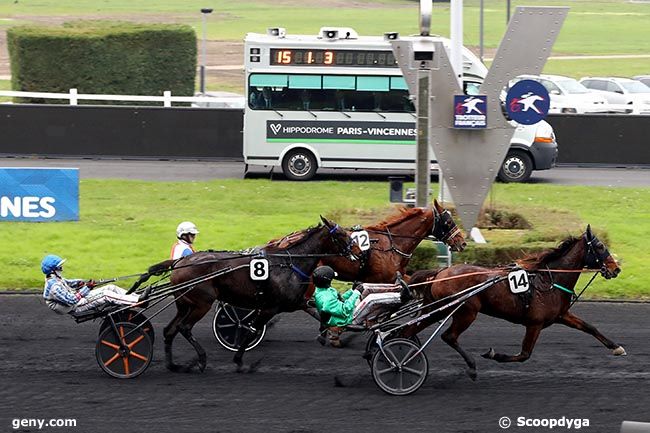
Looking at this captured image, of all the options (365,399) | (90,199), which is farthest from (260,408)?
(90,199)

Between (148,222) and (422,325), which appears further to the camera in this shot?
(148,222)

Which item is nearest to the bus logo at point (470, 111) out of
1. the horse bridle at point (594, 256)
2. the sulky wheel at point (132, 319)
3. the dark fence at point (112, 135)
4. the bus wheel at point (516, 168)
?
the horse bridle at point (594, 256)

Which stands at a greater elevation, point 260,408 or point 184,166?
point 184,166

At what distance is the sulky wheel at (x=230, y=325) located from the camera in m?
11.9

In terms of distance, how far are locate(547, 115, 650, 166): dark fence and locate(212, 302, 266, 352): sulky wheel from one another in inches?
637

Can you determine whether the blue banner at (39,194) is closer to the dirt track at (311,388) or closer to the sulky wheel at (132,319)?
the dirt track at (311,388)

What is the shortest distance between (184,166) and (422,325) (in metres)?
16.1

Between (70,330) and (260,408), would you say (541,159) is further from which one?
(260,408)

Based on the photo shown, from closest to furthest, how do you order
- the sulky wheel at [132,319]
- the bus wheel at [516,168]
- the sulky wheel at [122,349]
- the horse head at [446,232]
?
the sulky wheel at [122,349], the sulky wheel at [132,319], the horse head at [446,232], the bus wheel at [516,168]

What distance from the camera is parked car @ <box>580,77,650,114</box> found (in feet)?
123

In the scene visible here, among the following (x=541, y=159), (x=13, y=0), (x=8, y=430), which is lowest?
(x=8, y=430)

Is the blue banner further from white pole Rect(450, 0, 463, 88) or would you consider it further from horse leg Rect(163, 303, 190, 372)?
horse leg Rect(163, 303, 190, 372)

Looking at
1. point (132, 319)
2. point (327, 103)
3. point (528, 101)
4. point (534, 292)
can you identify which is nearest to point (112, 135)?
point (327, 103)

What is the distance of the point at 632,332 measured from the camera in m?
12.6
